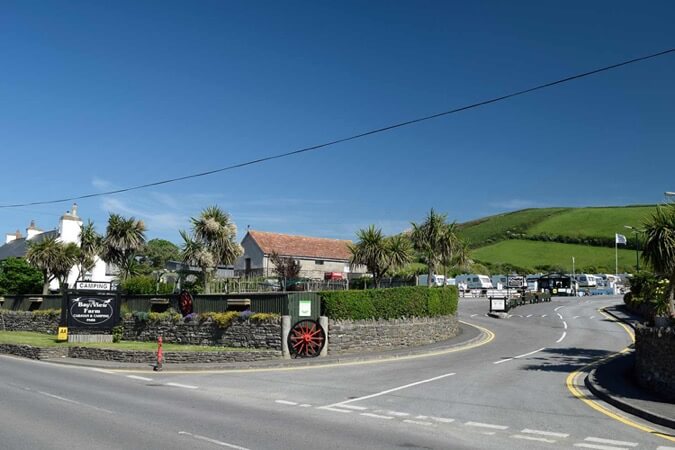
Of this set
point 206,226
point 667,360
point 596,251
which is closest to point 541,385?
point 667,360

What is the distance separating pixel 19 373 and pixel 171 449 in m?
14.4

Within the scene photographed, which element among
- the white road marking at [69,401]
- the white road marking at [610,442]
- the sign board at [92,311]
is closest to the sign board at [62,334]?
the sign board at [92,311]

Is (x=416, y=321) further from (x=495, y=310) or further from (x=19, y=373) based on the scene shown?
(x=495, y=310)

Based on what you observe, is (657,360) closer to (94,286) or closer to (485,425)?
(485,425)

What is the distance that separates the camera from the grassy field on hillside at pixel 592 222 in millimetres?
114062

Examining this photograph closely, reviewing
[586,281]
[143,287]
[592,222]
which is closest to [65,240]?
[143,287]

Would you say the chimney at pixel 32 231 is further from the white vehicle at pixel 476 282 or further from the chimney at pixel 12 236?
the white vehicle at pixel 476 282

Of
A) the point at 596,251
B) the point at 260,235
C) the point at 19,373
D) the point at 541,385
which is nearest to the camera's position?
the point at 541,385

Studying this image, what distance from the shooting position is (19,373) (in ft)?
68.9

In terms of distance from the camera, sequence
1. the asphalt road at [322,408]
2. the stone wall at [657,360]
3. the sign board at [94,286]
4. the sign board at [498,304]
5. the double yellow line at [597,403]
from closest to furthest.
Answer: the asphalt road at [322,408], the double yellow line at [597,403], the stone wall at [657,360], the sign board at [94,286], the sign board at [498,304]

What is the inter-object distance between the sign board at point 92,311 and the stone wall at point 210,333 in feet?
3.06

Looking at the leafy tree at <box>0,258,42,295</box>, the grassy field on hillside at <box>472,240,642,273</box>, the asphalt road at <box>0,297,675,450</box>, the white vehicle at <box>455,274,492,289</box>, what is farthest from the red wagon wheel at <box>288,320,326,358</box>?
the grassy field on hillside at <box>472,240,642,273</box>

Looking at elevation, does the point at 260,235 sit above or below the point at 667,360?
above

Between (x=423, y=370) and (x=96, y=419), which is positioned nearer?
(x=96, y=419)
